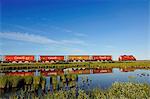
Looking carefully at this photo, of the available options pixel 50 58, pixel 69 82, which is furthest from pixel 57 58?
pixel 69 82

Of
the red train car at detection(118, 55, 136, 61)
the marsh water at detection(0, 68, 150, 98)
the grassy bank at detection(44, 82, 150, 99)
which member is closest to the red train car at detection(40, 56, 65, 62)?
the red train car at detection(118, 55, 136, 61)

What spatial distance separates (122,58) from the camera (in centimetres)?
13412

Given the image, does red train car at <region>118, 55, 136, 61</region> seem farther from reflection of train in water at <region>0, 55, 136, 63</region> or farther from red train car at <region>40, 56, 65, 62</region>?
red train car at <region>40, 56, 65, 62</region>

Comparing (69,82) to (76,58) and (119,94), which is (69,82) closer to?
(119,94)

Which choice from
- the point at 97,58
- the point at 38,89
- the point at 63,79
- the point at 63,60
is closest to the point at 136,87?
the point at 38,89

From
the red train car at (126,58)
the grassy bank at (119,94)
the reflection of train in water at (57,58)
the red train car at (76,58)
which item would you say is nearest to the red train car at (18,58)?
the reflection of train in water at (57,58)

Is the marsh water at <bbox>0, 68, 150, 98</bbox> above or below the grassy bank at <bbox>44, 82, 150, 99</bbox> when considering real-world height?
below

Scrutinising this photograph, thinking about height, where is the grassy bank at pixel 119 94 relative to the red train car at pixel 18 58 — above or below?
below

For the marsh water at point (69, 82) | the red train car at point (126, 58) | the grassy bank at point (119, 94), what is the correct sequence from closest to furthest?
the grassy bank at point (119, 94) → the marsh water at point (69, 82) → the red train car at point (126, 58)

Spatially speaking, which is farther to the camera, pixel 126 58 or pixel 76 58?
pixel 126 58

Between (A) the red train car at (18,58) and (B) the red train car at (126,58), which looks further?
(B) the red train car at (126,58)

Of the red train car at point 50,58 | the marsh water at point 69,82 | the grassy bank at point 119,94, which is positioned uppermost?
the red train car at point 50,58

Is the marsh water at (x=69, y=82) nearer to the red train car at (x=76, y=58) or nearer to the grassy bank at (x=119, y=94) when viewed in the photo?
the grassy bank at (x=119, y=94)

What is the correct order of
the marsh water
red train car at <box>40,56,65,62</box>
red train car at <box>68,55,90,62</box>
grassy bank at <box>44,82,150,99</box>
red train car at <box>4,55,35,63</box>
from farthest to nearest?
red train car at <box>68,55,90,62</box> < red train car at <box>40,56,65,62</box> < red train car at <box>4,55,35,63</box> < the marsh water < grassy bank at <box>44,82,150,99</box>
